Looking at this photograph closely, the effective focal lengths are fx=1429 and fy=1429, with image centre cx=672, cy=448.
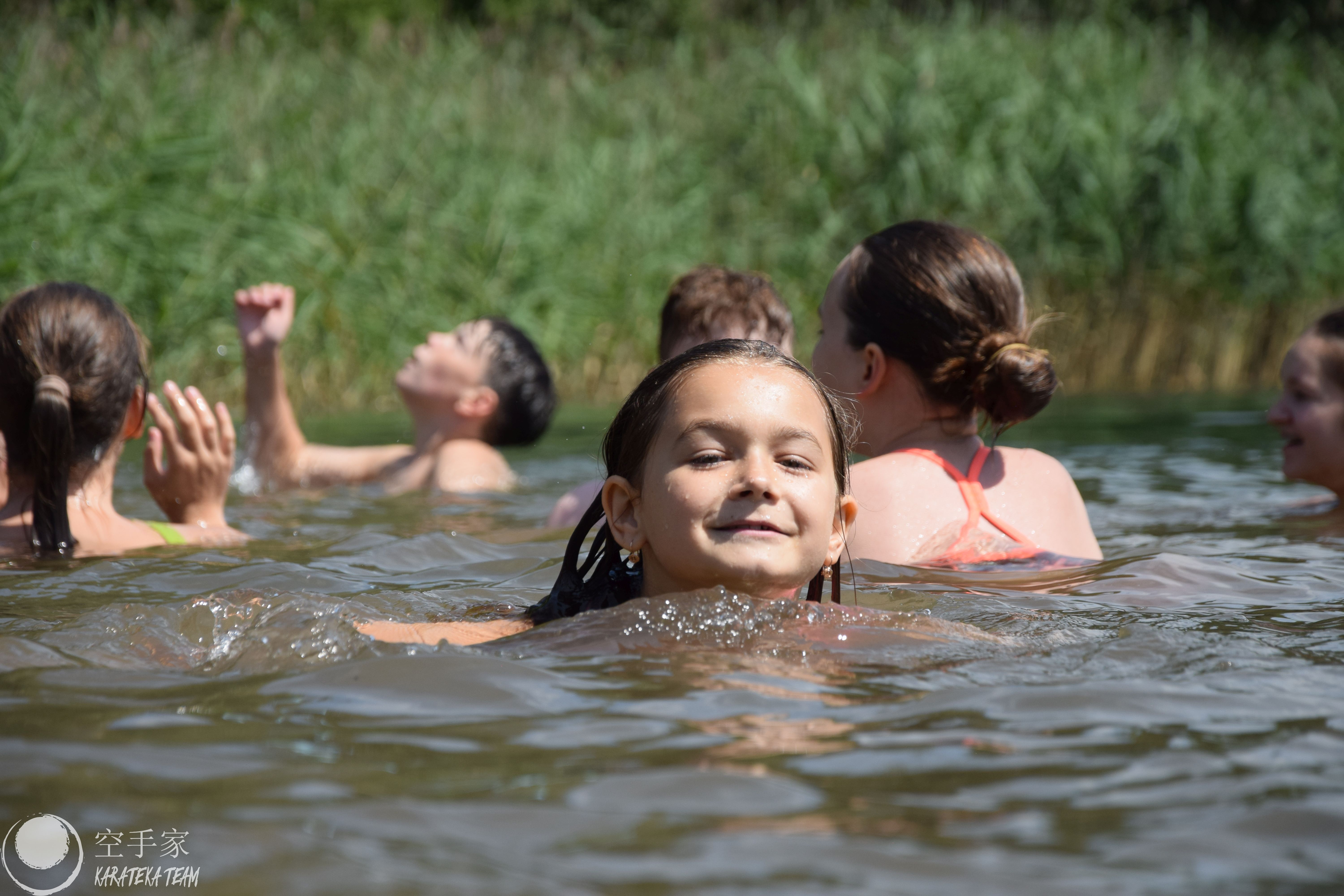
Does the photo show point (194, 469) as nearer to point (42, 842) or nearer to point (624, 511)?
point (624, 511)

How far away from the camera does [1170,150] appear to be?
462 inches

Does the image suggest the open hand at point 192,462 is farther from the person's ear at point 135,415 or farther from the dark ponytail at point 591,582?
the dark ponytail at point 591,582

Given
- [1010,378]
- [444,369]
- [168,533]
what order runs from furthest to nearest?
[444,369], [168,533], [1010,378]

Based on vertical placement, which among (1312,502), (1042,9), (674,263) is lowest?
(1312,502)

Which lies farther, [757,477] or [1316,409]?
[1316,409]

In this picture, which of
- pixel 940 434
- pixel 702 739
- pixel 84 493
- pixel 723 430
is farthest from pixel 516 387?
pixel 702 739

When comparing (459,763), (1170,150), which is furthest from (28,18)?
(459,763)

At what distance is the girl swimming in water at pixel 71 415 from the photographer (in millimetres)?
3707

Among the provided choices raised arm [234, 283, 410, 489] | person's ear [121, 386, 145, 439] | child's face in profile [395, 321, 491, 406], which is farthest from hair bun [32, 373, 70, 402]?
child's face in profile [395, 321, 491, 406]

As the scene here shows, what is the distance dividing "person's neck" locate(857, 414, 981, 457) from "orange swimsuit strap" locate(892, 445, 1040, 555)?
0.05 m

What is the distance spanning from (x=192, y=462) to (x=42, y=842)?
284cm

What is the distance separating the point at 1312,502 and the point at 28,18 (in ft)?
35.6

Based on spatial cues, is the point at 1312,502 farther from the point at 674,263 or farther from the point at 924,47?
the point at 924,47

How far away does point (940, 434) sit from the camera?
3.82 meters
